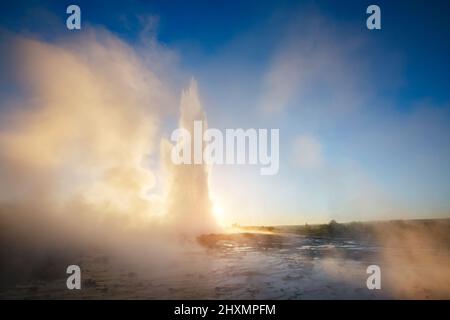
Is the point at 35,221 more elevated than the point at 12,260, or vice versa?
the point at 35,221

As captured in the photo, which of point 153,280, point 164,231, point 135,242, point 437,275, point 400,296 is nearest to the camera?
point 400,296

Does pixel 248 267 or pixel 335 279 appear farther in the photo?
pixel 248 267

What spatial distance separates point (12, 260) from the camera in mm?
14828

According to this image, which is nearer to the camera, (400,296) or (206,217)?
(400,296)

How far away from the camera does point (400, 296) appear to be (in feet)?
34.5

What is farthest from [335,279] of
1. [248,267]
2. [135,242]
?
[135,242]

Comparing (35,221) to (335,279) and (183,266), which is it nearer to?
(183,266)

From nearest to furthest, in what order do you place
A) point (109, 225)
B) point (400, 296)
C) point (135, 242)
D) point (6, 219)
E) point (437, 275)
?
1. point (400, 296)
2. point (437, 275)
3. point (6, 219)
4. point (135, 242)
5. point (109, 225)

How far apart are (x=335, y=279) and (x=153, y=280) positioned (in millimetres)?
7804
